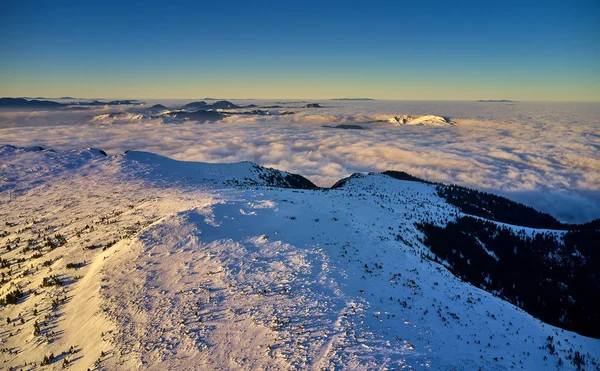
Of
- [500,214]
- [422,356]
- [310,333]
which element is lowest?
[500,214]

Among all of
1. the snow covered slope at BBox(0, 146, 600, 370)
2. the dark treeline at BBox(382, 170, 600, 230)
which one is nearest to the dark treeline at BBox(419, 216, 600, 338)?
the snow covered slope at BBox(0, 146, 600, 370)

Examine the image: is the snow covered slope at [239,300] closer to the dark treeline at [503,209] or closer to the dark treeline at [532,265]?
the dark treeline at [532,265]

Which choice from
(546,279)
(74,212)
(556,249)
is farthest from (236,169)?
(556,249)

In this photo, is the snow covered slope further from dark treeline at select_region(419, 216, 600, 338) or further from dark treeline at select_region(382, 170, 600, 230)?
dark treeline at select_region(382, 170, 600, 230)

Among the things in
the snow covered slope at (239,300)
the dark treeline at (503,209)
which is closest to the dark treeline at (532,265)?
the snow covered slope at (239,300)

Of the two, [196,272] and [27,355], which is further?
[196,272]

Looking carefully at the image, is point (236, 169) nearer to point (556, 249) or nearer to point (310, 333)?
point (310, 333)

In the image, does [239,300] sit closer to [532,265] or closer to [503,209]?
[532,265]

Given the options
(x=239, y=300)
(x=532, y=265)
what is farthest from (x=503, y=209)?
(x=239, y=300)
